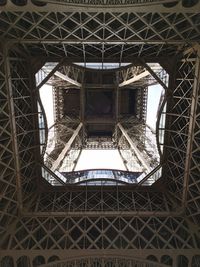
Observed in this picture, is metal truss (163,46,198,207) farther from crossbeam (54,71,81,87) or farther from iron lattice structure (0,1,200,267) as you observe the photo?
crossbeam (54,71,81,87)

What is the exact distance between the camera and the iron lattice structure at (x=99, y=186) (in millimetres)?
22312

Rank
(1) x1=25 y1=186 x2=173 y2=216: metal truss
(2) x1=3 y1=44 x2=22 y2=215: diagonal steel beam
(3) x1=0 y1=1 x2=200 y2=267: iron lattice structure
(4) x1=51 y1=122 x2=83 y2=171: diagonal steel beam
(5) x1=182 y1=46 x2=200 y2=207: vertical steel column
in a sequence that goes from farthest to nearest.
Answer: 1. (4) x1=51 y1=122 x2=83 y2=171: diagonal steel beam
2. (1) x1=25 y1=186 x2=173 y2=216: metal truss
3. (5) x1=182 y1=46 x2=200 y2=207: vertical steel column
4. (2) x1=3 y1=44 x2=22 y2=215: diagonal steel beam
5. (3) x1=0 y1=1 x2=200 y2=267: iron lattice structure

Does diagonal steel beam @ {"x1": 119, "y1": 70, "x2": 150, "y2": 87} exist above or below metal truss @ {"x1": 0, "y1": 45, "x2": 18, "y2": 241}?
above

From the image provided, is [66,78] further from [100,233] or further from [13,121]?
[100,233]

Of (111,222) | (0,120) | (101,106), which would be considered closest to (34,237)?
(111,222)

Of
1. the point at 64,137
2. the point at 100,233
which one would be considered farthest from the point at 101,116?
the point at 100,233

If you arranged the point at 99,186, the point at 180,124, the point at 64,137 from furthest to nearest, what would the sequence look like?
the point at 64,137, the point at 99,186, the point at 180,124

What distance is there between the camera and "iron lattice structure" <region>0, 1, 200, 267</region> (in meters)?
22.3

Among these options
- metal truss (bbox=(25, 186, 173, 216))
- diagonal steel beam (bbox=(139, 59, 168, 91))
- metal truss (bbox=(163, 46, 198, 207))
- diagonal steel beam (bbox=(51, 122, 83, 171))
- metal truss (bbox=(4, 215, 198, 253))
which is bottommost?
metal truss (bbox=(4, 215, 198, 253))

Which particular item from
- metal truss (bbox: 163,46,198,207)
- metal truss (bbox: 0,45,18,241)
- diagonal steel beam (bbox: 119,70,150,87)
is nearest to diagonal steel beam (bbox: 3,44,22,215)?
metal truss (bbox: 0,45,18,241)

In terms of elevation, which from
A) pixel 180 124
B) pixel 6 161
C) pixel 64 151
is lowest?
pixel 64 151

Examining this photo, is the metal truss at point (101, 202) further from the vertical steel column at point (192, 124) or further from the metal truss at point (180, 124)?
the vertical steel column at point (192, 124)

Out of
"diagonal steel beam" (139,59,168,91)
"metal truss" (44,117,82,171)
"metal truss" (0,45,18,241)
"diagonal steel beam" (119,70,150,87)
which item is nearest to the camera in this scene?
"metal truss" (0,45,18,241)

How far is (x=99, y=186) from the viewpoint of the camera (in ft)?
100
